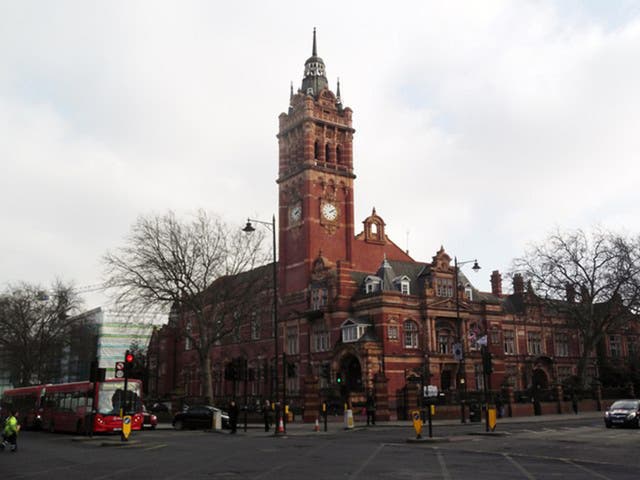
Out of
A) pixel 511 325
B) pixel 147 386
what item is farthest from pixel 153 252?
pixel 147 386

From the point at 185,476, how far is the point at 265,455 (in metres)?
6.01

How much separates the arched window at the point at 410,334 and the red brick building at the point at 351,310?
99 mm

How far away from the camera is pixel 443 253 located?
2516 inches

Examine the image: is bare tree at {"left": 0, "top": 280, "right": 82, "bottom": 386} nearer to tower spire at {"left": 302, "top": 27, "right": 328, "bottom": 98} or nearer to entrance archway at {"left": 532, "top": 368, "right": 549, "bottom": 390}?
tower spire at {"left": 302, "top": 27, "right": 328, "bottom": 98}

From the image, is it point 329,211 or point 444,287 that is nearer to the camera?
point 444,287

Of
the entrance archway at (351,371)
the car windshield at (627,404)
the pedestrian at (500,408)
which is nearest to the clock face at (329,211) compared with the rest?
the entrance archway at (351,371)

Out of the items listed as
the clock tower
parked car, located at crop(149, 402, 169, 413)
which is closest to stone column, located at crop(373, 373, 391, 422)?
parked car, located at crop(149, 402, 169, 413)

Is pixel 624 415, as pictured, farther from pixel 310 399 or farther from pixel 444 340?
pixel 444 340

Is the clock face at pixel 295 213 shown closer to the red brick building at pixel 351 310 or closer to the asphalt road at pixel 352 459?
the red brick building at pixel 351 310

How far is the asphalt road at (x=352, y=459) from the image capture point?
15148 mm

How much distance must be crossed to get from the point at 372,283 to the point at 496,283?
22.7m

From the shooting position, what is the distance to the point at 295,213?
6750cm

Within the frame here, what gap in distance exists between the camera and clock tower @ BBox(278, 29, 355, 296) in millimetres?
65812

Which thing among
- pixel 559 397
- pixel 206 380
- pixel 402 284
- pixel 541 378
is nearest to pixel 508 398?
pixel 559 397
